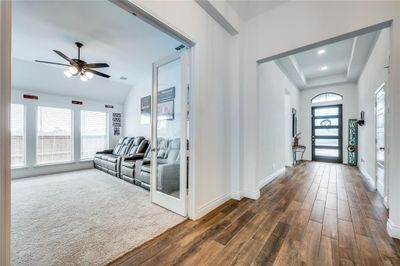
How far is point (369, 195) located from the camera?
3.13m

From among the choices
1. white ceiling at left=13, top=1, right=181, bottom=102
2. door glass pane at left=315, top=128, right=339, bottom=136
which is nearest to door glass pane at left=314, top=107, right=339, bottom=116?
door glass pane at left=315, top=128, right=339, bottom=136

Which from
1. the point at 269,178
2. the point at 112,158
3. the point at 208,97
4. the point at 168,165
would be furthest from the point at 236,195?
the point at 112,158

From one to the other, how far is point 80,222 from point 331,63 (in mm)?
7354

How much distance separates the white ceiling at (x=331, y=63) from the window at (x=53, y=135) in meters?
6.82

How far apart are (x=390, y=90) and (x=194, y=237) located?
282 centimetres

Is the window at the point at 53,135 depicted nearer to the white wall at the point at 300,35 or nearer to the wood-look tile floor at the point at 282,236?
the wood-look tile floor at the point at 282,236

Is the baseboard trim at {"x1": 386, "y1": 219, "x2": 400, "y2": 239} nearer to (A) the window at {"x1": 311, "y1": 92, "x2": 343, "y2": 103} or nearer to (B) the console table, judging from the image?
(B) the console table

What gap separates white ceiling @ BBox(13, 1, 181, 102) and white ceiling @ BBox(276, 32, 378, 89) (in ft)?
11.8

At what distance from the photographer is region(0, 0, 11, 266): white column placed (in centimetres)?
98

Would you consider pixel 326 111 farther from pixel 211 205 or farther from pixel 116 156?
pixel 116 156

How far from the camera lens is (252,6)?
110 inches

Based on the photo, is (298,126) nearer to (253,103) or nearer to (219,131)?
(253,103)

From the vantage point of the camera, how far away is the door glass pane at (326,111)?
6730mm

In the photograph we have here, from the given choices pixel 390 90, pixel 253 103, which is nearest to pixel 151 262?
pixel 253 103
